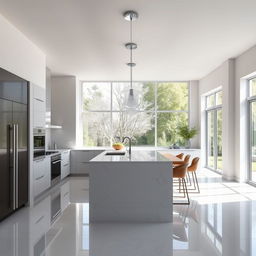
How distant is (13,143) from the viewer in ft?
13.5

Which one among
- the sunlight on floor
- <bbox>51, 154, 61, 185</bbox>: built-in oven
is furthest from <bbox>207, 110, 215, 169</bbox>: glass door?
<bbox>51, 154, 61, 185</bbox>: built-in oven

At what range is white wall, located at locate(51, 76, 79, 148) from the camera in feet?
28.3

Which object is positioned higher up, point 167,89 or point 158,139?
point 167,89

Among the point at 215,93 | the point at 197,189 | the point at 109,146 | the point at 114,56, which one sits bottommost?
the point at 197,189

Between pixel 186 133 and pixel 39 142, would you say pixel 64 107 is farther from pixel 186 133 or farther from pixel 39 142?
pixel 186 133

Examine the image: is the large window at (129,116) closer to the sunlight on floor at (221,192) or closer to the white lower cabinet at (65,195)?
the sunlight on floor at (221,192)

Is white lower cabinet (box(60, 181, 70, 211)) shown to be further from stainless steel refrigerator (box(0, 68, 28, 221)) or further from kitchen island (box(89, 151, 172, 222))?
kitchen island (box(89, 151, 172, 222))

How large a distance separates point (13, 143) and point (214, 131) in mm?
6390

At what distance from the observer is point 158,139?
952 cm

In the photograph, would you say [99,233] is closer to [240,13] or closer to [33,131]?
[33,131]

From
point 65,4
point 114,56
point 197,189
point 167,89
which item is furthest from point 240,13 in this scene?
point 167,89

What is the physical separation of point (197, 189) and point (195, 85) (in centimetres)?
458

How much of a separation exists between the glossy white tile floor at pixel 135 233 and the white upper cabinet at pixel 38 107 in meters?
1.56

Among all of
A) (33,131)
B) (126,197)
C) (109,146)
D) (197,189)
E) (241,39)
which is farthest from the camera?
(109,146)
